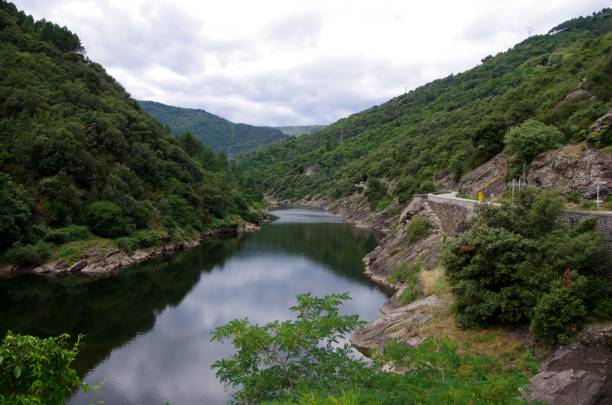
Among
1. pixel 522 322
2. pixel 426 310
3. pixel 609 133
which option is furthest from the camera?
pixel 609 133

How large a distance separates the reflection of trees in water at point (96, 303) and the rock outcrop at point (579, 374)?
73.9ft

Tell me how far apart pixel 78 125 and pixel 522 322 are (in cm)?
5939

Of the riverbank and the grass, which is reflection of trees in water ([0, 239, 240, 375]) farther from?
the grass

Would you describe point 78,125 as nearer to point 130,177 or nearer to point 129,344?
point 130,177

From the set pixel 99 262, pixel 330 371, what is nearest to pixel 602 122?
pixel 330 371

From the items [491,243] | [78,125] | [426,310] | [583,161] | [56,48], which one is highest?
[56,48]

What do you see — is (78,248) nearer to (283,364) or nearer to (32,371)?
(283,364)

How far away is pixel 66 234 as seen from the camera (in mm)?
49594

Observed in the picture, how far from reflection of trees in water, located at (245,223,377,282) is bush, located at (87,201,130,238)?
19.1 meters

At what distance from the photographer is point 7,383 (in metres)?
6.57

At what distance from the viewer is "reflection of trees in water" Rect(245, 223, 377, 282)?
52062 mm

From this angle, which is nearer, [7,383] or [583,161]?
[7,383]

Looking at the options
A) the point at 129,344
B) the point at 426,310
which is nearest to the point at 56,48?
the point at 129,344

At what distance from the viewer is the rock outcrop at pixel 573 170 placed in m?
31.9
